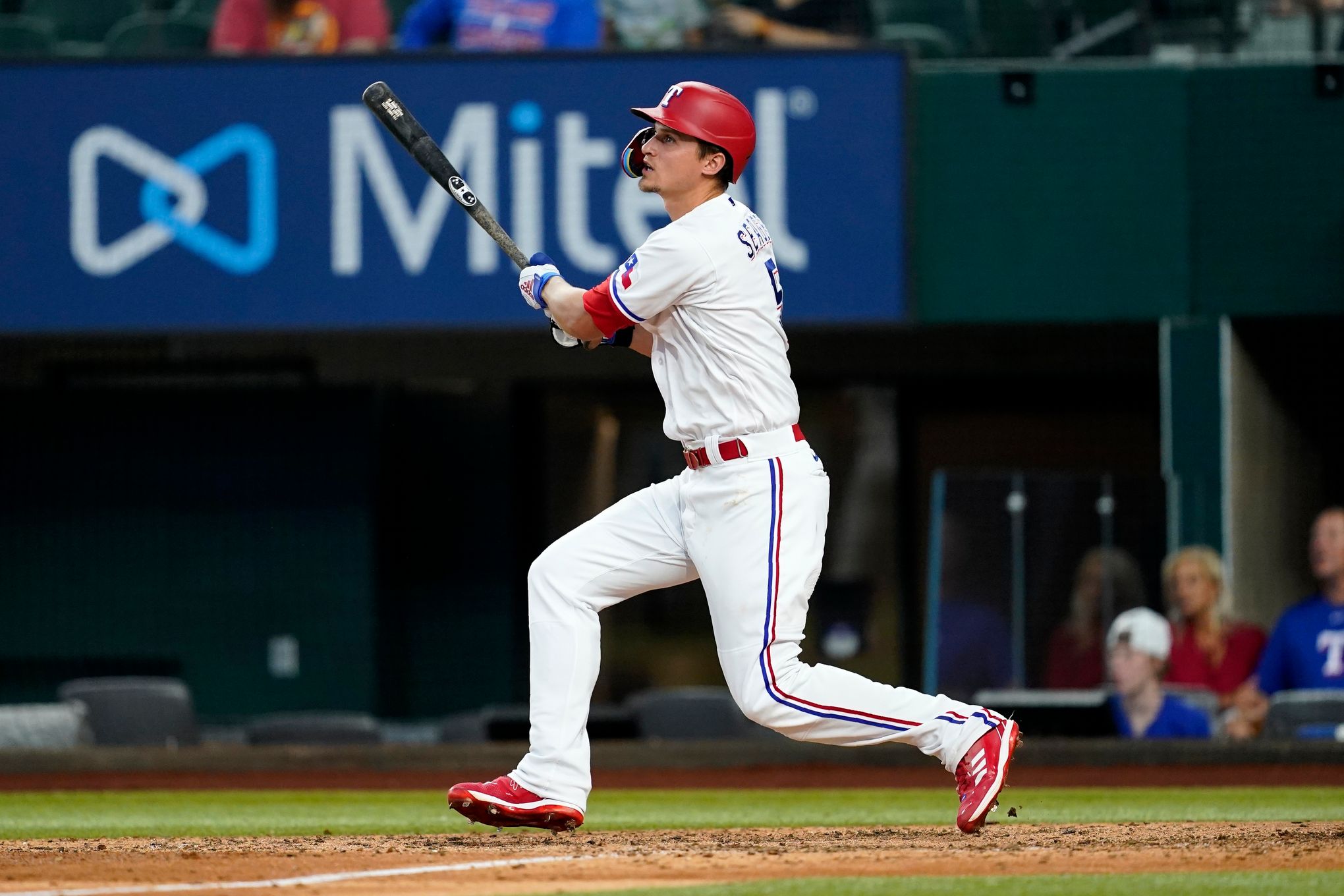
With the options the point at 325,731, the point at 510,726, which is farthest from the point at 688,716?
the point at 325,731

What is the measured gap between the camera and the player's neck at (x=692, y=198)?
5.12 meters

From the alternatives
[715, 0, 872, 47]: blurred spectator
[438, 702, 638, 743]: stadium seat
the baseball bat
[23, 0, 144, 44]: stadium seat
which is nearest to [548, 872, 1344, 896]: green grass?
the baseball bat

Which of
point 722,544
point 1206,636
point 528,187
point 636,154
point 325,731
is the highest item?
point 528,187

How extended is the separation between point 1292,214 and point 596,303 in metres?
6.20

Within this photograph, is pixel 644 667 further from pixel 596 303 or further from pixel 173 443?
pixel 596 303

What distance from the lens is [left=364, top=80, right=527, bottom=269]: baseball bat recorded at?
5598 mm

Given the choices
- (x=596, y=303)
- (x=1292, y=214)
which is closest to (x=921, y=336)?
(x=1292, y=214)

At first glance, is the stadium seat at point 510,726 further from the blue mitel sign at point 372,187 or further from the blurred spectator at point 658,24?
the blurred spectator at point 658,24

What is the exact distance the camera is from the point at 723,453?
490cm

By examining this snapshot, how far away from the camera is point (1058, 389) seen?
11906mm

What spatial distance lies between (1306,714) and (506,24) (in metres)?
5.00

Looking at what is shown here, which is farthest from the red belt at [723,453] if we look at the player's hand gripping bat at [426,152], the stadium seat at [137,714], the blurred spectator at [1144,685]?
the stadium seat at [137,714]

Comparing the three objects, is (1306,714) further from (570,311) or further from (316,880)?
(316,880)

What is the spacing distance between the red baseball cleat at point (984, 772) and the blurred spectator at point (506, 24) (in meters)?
5.99
